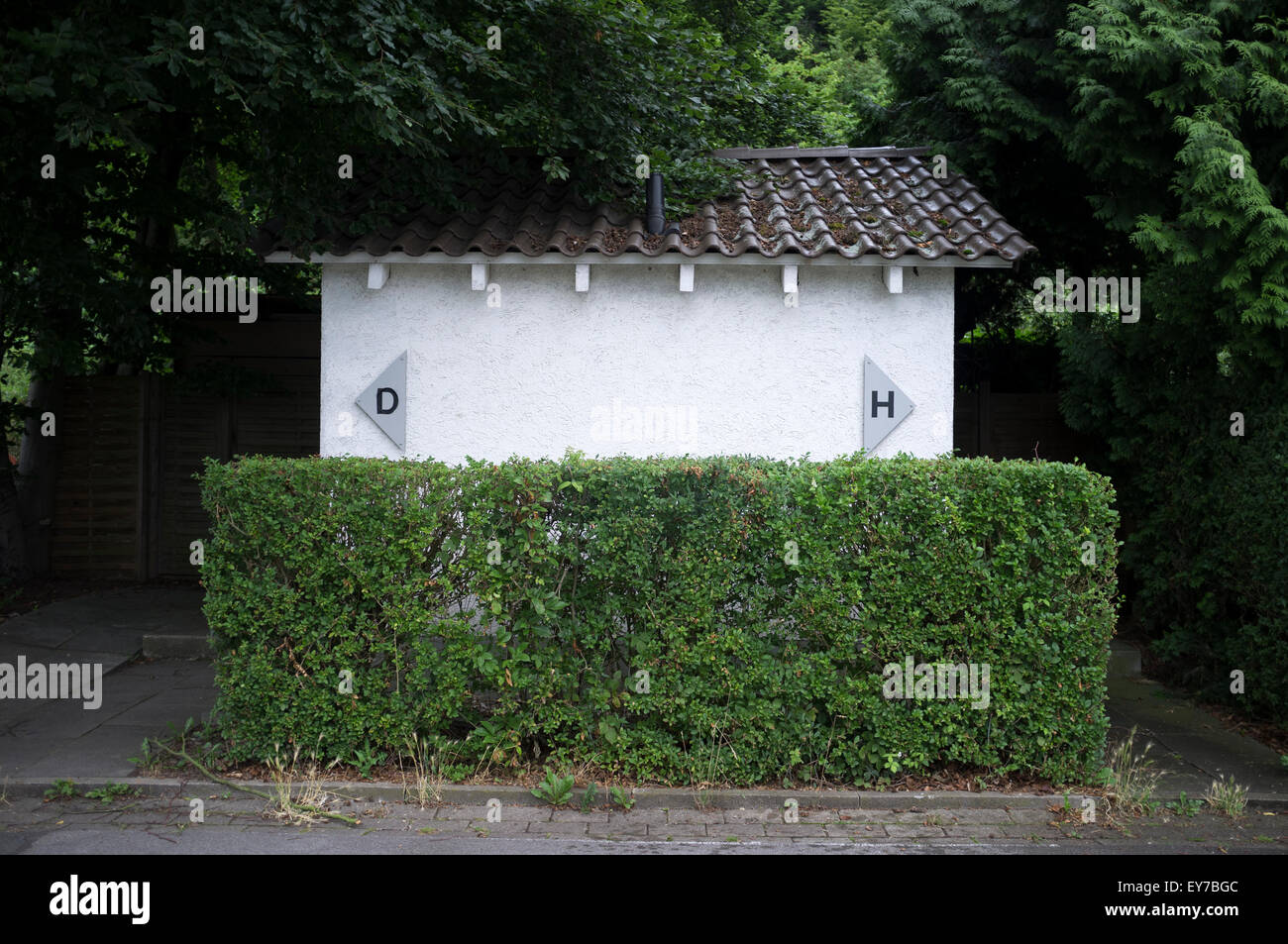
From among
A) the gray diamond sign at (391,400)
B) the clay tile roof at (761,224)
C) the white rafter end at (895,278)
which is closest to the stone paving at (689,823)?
the gray diamond sign at (391,400)

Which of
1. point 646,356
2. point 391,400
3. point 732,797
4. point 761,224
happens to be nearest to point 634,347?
point 646,356

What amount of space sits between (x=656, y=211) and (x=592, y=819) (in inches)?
199

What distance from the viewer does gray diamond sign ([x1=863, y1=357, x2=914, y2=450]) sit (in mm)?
8445

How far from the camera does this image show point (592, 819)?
576cm

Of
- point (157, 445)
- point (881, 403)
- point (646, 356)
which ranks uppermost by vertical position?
point (646, 356)

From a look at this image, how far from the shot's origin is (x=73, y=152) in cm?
917

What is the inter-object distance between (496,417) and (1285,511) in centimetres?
609

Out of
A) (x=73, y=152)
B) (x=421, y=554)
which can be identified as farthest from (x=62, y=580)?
(x=421, y=554)

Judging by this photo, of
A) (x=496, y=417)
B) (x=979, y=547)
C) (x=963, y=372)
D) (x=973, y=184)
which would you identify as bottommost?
(x=979, y=547)

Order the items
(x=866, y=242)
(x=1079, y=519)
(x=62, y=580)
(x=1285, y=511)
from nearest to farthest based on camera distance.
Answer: (x=1079, y=519)
(x=1285, y=511)
(x=866, y=242)
(x=62, y=580)

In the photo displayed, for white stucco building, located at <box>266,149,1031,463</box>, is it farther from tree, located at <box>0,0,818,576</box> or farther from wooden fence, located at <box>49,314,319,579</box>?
wooden fence, located at <box>49,314,319,579</box>

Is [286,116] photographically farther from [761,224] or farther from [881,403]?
[881,403]

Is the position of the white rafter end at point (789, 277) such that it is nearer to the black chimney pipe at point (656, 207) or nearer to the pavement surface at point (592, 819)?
the black chimney pipe at point (656, 207)

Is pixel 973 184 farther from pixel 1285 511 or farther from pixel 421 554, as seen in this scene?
pixel 421 554
